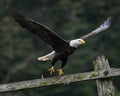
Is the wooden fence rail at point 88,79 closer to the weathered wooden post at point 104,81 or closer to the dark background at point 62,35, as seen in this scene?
the weathered wooden post at point 104,81

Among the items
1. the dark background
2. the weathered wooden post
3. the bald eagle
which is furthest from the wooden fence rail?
the dark background

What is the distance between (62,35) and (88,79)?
25.3 m

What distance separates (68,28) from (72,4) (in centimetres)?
199

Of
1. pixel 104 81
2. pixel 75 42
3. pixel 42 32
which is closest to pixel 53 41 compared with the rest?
pixel 42 32

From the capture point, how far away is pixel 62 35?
36.6 m

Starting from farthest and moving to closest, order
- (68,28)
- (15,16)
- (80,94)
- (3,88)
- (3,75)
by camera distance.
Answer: (68,28) → (80,94) → (3,75) → (15,16) → (3,88)

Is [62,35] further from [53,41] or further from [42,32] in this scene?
[42,32]

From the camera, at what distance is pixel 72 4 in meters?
40.1

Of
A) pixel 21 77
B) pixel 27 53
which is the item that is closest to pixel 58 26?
pixel 27 53

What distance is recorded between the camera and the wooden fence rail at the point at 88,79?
11.3 m

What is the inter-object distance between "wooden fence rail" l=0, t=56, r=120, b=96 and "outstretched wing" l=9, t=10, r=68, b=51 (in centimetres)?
168

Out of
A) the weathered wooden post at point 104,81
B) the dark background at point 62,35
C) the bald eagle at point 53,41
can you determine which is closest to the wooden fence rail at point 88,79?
the weathered wooden post at point 104,81

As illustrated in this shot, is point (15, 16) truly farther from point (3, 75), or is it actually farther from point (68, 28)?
point (68, 28)

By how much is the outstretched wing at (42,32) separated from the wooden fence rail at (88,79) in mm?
1683
